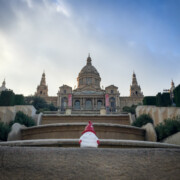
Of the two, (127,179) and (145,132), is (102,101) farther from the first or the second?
(127,179)

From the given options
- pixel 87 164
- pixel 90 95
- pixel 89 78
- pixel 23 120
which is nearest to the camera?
pixel 87 164

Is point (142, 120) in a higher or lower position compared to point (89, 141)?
higher

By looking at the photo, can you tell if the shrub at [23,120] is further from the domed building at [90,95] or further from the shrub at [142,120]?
the domed building at [90,95]

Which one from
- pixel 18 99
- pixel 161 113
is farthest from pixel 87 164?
pixel 18 99

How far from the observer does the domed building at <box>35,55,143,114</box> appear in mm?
55281

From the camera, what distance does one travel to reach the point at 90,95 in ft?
186

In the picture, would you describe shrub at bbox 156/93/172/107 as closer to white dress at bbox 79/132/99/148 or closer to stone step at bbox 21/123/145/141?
stone step at bbox 21/123/145/141

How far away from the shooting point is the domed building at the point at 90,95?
5528 centimetres

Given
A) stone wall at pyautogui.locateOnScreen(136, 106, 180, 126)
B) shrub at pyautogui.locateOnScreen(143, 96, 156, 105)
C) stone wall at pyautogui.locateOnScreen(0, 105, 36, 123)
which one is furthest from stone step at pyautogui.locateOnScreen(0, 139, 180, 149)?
shrub at pyautogui.locateOnScreen(143, 96, 156, 105)

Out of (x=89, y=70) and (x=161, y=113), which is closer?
(x=161, y=113)

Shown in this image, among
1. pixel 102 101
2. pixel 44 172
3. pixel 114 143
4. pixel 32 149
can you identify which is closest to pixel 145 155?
pixel 44 172

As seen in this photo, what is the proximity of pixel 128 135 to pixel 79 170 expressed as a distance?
551 cm

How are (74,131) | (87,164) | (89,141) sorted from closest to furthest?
(87,164) → (89,141) → (74,131)

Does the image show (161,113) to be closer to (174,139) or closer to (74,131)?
(174,139)
